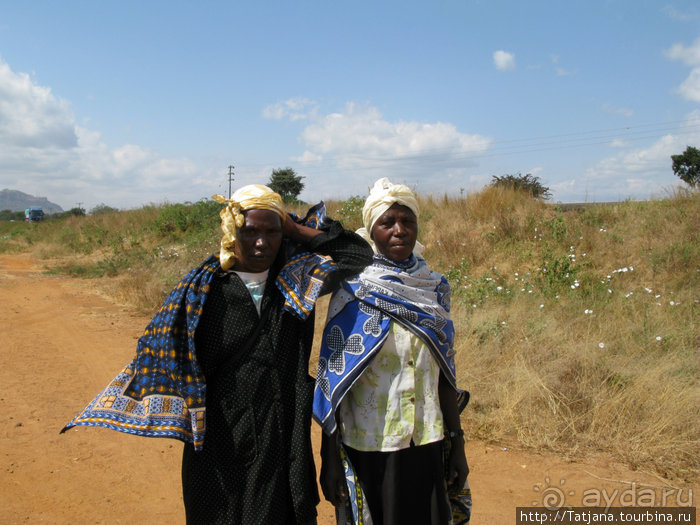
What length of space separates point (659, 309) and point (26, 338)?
819cm

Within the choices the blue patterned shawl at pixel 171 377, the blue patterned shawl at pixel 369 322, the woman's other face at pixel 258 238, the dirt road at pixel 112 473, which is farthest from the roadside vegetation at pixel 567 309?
the woman's other face at pixel 258 238

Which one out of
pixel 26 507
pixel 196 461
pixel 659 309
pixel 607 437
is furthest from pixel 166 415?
pixel 659 309

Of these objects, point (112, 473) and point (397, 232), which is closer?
point (397, 232)

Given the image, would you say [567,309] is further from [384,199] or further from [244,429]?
[244,429]

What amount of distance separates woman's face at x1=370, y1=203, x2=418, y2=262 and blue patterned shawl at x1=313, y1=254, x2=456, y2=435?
0.15 ft

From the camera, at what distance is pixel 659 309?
19.8 feet

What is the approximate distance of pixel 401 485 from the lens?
195 cm

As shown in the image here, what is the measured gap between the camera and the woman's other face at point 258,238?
1857 millimetres

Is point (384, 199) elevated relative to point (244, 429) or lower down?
elevated

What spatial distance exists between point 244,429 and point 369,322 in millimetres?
608

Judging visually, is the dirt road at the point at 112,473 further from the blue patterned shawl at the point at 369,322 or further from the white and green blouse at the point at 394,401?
the blue patterned shawl at the point at 369,322

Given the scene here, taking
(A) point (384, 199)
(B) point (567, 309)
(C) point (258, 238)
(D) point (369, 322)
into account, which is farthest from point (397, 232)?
(B) point (567, 309)

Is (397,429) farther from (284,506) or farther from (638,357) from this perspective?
(638,357)

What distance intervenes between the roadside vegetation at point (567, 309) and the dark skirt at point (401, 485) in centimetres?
219
